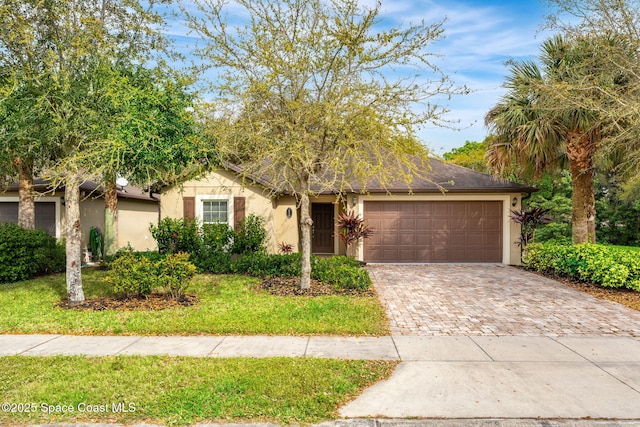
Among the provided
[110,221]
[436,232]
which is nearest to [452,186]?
[436,232]

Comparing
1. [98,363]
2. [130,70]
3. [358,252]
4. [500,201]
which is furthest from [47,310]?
[500,201]

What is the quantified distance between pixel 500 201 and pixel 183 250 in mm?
10798

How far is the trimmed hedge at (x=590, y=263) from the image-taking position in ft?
31.4

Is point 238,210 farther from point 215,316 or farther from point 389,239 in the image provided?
point 215,316

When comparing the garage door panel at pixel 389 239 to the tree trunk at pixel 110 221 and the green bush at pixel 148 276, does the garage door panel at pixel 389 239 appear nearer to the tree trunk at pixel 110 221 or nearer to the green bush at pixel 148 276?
the green bush at pixel 148 276

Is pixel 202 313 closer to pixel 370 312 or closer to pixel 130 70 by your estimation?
pixel 370 312

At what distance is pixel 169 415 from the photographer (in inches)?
153

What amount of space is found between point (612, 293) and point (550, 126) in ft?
15.3

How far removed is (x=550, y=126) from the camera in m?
11.4

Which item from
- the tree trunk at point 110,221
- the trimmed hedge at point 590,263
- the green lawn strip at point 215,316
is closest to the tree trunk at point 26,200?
the tree trunk at point 110,221

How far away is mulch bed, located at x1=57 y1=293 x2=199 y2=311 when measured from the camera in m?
8.01

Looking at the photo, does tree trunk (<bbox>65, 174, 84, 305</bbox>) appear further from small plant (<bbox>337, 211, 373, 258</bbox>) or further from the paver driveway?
small plant (<bbox>337, 211, 373, 258</bbox>)

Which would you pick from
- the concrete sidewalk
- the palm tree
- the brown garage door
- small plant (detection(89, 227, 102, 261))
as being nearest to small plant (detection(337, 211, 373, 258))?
the brown garage door

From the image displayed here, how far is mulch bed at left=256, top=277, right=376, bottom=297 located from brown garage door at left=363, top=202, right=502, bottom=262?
15.1 ft
